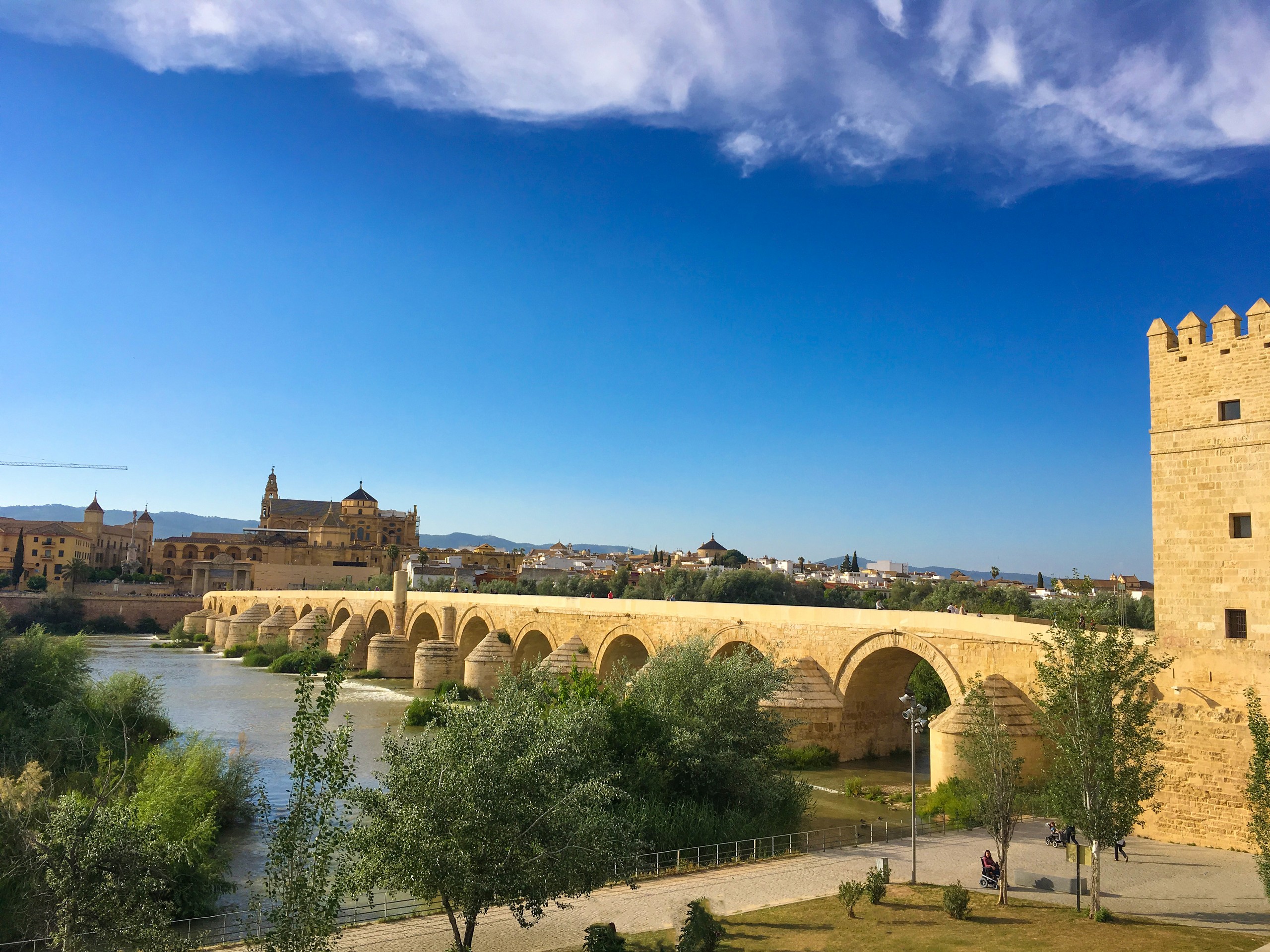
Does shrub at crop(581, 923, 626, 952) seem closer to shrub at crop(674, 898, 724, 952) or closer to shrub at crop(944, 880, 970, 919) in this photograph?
shrub at crop(674, 898, 724, 952)

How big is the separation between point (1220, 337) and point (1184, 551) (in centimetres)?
289

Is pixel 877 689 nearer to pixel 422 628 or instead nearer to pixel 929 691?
pixel 929 691

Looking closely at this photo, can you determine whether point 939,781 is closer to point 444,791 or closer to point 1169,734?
point 1169,734

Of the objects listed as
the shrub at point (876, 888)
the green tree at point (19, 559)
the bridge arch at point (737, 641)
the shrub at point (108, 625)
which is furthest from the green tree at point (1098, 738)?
the green tree at point (19, 559)

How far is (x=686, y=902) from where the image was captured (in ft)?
28.1

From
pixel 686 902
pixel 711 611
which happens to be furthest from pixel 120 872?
pixel 711 611

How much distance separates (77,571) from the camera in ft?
221

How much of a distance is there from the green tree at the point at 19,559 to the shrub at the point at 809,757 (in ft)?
243

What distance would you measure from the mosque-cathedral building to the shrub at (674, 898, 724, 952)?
239ft

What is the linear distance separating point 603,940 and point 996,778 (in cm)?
468

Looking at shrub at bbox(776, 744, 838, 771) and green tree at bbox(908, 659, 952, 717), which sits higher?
green tree at bbox(908, 659, 952, 717)

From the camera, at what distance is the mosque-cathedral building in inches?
3046

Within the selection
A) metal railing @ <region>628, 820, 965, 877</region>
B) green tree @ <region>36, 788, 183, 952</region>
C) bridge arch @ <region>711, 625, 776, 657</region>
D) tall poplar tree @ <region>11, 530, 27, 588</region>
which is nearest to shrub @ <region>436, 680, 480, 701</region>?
bridge arch @ <region>711, 625, 776, 657</region>

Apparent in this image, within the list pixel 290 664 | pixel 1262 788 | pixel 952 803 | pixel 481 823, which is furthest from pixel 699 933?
pixel 290 664
